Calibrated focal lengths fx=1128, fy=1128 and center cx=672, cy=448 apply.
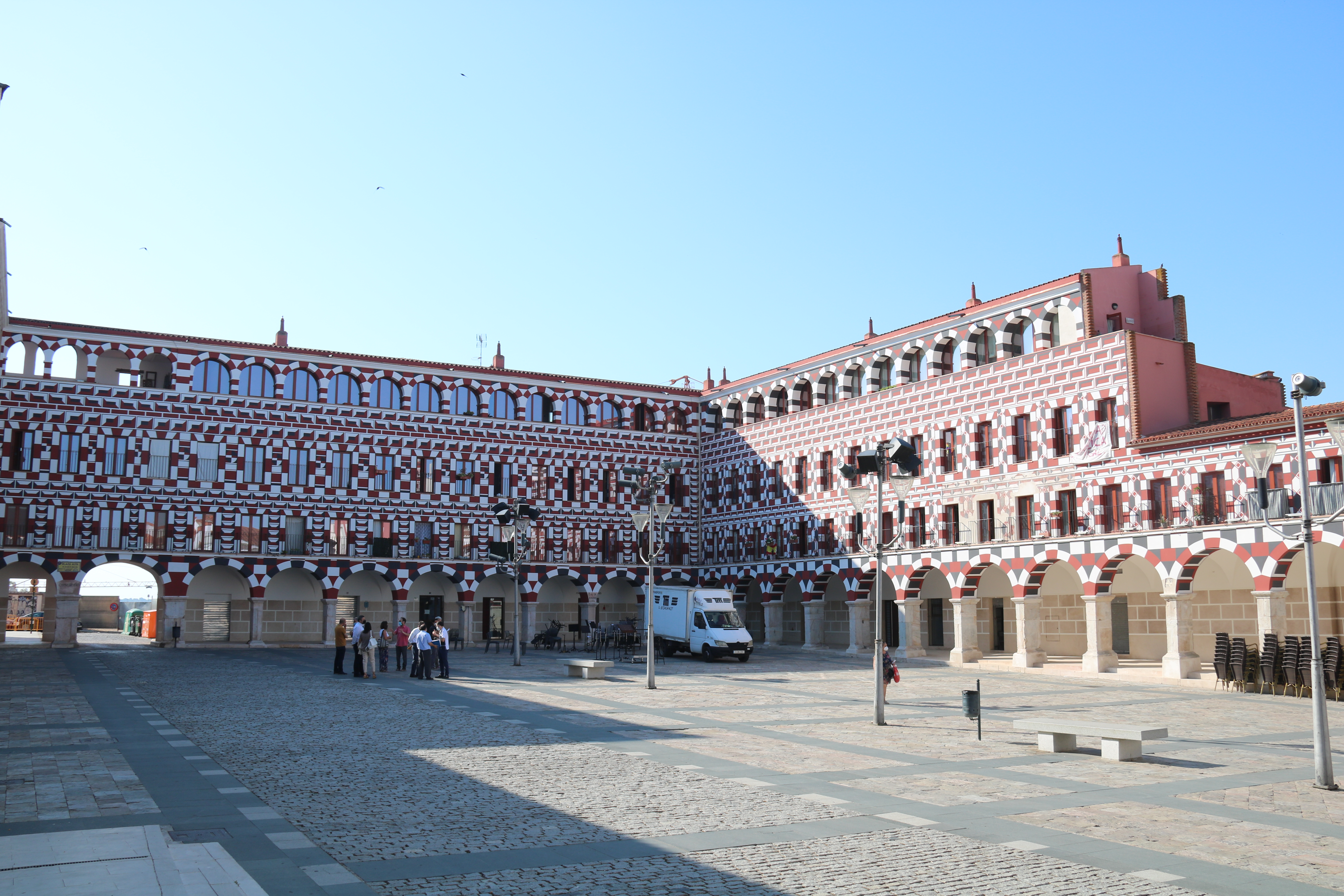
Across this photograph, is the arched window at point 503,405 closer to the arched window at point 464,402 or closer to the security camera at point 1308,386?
the arched window at point 464,402

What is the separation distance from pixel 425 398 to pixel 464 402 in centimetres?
189

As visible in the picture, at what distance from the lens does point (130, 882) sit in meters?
8.10

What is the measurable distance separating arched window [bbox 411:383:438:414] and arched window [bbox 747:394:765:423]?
1525cm

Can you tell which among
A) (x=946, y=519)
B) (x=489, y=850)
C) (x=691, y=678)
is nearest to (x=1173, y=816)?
(x=489, y=850)

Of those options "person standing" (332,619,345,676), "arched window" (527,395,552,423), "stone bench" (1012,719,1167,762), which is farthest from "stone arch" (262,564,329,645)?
"stone bench" (1012,719,1167,762)

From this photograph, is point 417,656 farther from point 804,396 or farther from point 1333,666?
point 804,396

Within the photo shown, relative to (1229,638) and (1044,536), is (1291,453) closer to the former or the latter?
(1229,638)

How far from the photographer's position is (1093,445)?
120ft

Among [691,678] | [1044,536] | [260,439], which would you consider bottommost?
[691,678]

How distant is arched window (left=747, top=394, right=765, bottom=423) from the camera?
183ft

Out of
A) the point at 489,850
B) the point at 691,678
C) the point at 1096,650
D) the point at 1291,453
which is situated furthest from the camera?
the point at 1096,650

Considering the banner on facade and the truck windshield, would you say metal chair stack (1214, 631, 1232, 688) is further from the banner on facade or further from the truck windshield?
the truck windshield

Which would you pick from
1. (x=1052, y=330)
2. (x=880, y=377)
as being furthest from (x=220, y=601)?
(x=1052, y=330)

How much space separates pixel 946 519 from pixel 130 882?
122 ft
